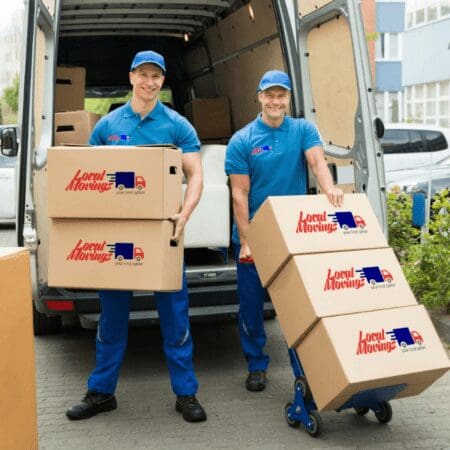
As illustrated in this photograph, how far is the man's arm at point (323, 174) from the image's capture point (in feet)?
13.8

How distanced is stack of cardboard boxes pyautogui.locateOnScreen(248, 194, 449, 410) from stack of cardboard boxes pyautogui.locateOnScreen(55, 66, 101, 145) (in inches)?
100

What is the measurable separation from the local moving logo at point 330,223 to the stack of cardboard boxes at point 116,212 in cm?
66

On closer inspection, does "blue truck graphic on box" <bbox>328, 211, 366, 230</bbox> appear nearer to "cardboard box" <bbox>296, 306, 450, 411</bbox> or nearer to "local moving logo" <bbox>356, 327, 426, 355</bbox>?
"cardboard box" <bbox>296, 306, 450, 411</bbox>

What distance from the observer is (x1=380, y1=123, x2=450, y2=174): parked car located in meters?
13.3

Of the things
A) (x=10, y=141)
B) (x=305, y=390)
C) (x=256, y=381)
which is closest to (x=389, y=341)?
(x=305, y=390)

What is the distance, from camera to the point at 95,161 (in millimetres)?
4180

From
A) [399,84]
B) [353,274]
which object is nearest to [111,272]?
[353,274]

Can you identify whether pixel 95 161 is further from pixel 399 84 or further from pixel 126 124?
pixel 399 84

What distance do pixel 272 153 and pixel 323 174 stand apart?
1.06 feet

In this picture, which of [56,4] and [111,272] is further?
[56,4]

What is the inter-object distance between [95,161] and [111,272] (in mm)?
553

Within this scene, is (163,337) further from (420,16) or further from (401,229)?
(420,16)

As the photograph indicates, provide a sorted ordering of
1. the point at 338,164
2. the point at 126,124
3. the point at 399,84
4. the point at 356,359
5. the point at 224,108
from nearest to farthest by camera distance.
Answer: the point at 356,359 → the point at 126,124 → the point at 338,164 → the point at 224,108 → the point at 399,84

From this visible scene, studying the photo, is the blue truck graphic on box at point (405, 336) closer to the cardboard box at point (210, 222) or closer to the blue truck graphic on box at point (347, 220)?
the blue truck graphic on box at point (347, 220)
